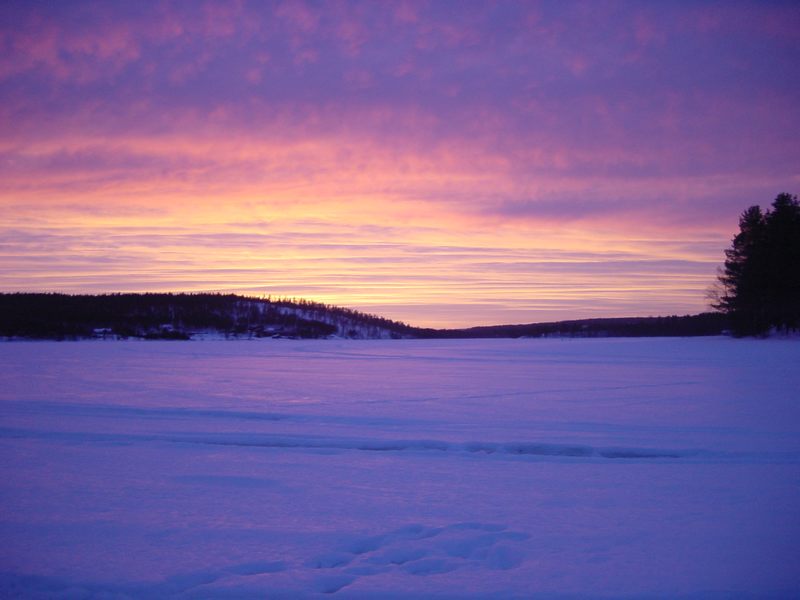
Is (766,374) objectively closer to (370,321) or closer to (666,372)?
(666,372)

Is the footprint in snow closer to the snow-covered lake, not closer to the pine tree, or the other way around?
the snow-covered lake

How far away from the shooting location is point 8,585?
3293 mm

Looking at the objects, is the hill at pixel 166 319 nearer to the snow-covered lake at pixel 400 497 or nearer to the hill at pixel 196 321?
the hill at pixel 196 321

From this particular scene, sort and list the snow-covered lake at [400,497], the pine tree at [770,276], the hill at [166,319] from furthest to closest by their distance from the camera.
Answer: the hill at [166,319], the pine tree at [770,276], the snow-covered lake at [400,497]

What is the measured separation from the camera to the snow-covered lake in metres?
3.39

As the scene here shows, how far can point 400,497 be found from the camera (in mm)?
4812

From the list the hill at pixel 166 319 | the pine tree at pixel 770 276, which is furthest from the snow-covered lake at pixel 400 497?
the hill at pixel 166 319

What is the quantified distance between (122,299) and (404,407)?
7472 centimetres

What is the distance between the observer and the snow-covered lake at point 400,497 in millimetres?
3387

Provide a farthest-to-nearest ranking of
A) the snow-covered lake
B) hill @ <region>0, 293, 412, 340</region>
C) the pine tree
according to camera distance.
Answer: hill @ <region>0, 293, 412, 340</region> < the pine tree < the snow-covered lake

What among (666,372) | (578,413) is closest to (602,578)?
(578,413)

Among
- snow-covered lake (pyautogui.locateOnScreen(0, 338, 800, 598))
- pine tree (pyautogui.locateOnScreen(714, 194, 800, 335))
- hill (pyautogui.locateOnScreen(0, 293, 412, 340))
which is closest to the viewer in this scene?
snow-covered lake (pyautogui.locateOnScreen(0, 338, 800, 598))

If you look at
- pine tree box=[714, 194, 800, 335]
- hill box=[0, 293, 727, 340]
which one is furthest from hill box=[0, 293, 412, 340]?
pine tree box=[714, 194, 800, 335]

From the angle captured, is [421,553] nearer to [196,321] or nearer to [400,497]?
[400,497]
